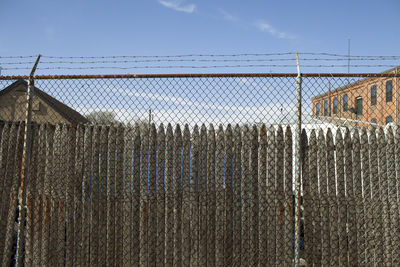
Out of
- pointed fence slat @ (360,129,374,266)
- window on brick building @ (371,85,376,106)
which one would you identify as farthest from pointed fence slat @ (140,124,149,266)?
window on brick building @ (371,85,376,106)

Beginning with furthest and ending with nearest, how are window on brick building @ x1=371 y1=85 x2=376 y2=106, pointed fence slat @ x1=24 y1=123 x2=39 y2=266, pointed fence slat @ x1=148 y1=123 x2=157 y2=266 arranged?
1. window on brick building @ x1=371 y1=85 x2=376 y2=106
2. pointed fence slat @ x1=24 y1=123 x2=39 y2=266
3. pointed fence slat @ x1=148 y1=123 x2=157 y2=266

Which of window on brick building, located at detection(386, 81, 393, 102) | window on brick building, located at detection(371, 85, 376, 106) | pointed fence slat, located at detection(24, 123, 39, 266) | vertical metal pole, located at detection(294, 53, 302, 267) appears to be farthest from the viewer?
window on brick building, located at detection(371, 85, 376, 106)

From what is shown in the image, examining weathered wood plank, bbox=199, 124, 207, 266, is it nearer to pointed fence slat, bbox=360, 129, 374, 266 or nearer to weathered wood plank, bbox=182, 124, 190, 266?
weathered wood plank, bbox=182, 124, 190, 266

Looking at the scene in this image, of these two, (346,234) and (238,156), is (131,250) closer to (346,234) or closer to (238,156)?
(238,156)

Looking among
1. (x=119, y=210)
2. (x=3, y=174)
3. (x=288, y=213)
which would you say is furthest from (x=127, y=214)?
(x=288, y=213)

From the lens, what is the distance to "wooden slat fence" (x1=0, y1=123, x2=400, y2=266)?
12.6ft

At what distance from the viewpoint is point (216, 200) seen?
390 cm

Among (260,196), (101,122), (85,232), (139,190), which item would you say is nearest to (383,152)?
(260,196)

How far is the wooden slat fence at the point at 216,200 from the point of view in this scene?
152 inches

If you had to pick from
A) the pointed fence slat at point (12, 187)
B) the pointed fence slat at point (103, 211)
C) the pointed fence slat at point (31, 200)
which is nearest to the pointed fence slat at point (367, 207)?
the pointed fence slat at point (103, 211)

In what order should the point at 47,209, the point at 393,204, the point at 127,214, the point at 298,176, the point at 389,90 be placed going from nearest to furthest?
the point at 298,176 → the point at 393,204 → the point at 127,214 → the point at 47,209 → the point at 389,90

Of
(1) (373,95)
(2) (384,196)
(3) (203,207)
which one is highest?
(1) (373,95)

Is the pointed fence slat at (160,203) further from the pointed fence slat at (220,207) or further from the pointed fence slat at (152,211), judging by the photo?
the pointed fence slat at (220,207)

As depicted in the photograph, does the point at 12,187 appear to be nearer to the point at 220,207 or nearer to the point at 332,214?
the point at 220,207
